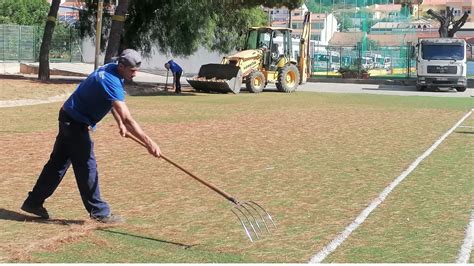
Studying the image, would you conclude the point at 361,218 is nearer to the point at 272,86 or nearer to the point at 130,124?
the point at 130,124

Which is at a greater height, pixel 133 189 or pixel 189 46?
pixel 189 46

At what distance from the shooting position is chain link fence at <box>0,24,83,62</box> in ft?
150

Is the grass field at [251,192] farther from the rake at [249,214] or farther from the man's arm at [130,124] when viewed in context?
the man's arm at [130,124]

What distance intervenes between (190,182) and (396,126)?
914 centimetres

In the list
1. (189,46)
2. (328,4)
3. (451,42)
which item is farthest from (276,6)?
(328,4)

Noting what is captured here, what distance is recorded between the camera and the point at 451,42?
36281mm

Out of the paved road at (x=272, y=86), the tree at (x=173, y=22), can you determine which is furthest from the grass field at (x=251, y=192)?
the paved road at (x=272, y=86)

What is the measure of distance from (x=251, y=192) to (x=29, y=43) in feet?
138

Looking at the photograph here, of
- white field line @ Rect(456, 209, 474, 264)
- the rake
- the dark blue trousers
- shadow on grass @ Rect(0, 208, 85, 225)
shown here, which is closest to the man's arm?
the rake

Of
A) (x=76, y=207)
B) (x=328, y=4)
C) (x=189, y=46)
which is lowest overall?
(x=76, y=207)

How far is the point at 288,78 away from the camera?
3300 cm

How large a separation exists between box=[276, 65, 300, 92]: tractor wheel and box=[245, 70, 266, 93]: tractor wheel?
0.95 metres

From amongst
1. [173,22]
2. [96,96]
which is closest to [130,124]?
[96,96]

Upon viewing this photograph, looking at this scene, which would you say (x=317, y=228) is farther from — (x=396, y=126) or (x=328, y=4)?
(x=328, y=4)
